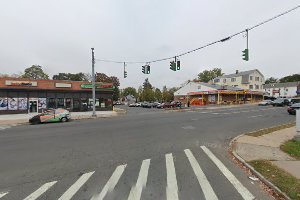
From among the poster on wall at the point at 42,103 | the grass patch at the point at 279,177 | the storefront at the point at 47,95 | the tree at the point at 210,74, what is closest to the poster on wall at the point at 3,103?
the storefront at the point at 47,95

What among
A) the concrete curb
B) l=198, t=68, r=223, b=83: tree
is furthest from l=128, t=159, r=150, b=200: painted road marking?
l=198, t=68, r=223, b=83: tree

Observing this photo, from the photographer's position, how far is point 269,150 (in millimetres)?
10367

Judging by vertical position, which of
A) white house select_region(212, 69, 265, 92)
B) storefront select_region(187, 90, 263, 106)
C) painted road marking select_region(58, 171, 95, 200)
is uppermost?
white house select_region(212, 69, 265, 92)

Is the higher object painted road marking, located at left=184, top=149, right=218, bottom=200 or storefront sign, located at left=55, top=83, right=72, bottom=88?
storefront sign, located at left=55, top=83, right=72, bottom=88

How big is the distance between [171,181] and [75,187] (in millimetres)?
2546

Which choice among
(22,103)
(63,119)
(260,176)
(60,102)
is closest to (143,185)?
(260,176)

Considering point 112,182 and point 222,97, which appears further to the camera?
point 222,97

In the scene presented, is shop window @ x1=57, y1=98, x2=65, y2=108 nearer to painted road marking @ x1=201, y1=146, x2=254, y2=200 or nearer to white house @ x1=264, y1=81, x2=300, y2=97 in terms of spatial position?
painted road marking @ x1=201, y1=146, x2=254, y2=200

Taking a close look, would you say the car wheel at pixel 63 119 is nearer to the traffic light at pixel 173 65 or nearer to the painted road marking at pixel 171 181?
the traffic light at pixel 173 65

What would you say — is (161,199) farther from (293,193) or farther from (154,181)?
(293,193)

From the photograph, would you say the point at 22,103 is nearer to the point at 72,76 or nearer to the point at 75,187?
the point at 75,187

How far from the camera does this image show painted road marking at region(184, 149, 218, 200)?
215 inches

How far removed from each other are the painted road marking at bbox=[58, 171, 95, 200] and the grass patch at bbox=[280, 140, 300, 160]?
26.5 feet

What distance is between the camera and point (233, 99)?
210 feet
